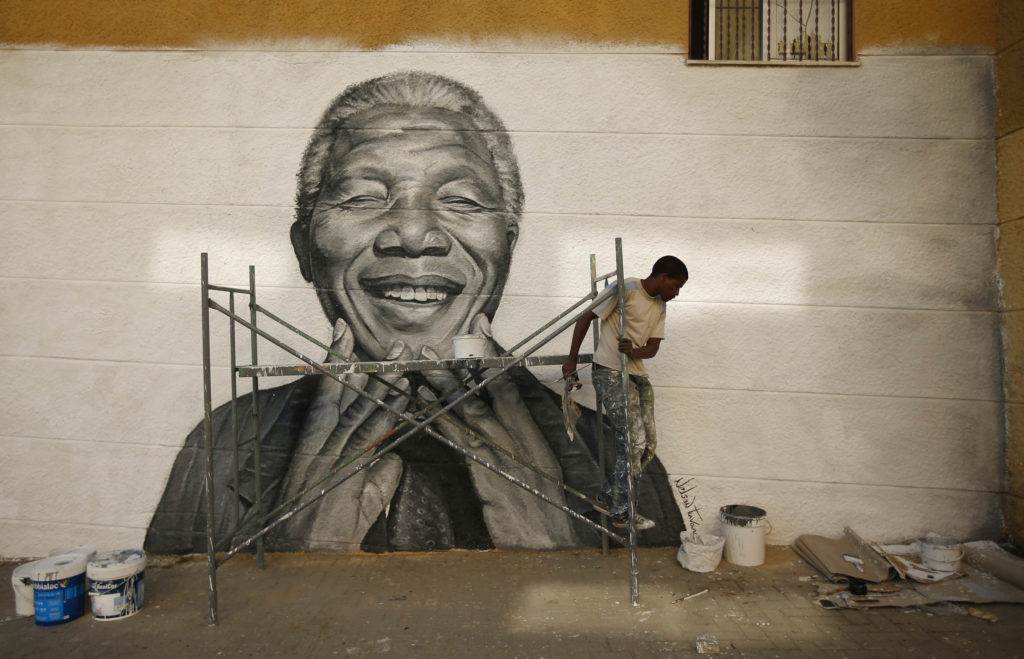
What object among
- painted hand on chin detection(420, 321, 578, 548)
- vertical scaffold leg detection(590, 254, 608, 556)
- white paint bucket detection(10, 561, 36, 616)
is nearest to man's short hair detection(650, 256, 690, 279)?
vertical scaffold leg detection(590, 254, 608, 556)

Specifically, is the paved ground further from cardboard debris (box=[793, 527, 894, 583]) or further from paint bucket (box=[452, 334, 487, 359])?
paint bucket (box=[452, 334, 487, 359])

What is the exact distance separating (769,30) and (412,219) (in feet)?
8.97

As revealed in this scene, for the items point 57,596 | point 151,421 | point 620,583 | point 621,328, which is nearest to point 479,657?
point 620,583

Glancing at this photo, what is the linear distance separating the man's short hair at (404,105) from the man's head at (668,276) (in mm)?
1178

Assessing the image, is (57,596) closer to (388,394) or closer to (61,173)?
(388,394)

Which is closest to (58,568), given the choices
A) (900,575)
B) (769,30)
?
(900,575)

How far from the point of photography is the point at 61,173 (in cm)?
409

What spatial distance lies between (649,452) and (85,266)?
3779mm

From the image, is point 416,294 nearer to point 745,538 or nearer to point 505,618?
point 505,618

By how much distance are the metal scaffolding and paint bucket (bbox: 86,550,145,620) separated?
1.30 feet

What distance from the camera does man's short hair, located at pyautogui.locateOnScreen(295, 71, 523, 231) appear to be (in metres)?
4.07

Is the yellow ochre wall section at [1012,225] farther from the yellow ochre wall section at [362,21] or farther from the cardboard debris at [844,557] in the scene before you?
the cardboard debris at [844,557]

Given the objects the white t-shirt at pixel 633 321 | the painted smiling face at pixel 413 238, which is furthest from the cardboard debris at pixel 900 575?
the painted smiling face at pixel 413 238

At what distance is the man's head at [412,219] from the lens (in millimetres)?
4066
